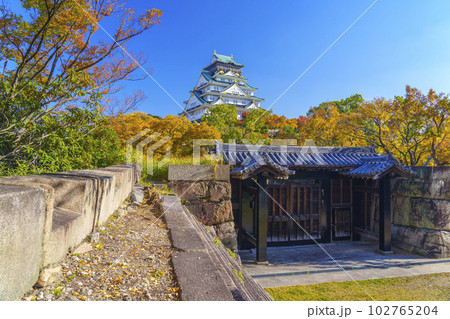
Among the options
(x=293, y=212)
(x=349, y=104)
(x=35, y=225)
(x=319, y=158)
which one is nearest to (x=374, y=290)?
(x=293, y=212)

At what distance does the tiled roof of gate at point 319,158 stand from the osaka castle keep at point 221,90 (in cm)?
3097

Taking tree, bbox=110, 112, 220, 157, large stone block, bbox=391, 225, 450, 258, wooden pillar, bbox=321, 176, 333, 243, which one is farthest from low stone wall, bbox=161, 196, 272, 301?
tree, bbox=110, 112, 220, 157

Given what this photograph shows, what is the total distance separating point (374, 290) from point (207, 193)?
4643 mm

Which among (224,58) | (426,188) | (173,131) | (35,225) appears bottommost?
(426,188)

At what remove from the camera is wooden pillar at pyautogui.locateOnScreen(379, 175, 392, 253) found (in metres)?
8.91

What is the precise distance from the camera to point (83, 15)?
20.7ft

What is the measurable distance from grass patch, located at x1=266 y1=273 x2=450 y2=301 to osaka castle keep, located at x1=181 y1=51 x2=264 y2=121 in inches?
1407

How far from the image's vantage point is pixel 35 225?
1562 mm

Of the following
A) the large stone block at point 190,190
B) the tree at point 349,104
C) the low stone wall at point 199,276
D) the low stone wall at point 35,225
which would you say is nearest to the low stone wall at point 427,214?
the large stone block at point 190,190

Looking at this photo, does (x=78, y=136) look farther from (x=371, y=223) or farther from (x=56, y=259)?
(x=371, y=223)

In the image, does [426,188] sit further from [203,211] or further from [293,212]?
[203,211]

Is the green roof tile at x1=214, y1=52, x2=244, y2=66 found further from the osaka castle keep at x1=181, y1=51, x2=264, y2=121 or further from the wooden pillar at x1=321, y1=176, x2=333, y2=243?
the wooden pillar at x1=321, y1=176, x2=333, y2=243

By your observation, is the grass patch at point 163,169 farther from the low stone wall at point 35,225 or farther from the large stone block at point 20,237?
the large stone block at point 20,237

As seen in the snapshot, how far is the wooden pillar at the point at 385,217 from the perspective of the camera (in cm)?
891
